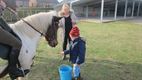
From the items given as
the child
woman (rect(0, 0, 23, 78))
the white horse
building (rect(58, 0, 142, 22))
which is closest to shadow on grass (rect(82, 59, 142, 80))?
the child

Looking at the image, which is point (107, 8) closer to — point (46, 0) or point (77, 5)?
point (77, 5)

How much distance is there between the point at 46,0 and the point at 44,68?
40389 millimetres

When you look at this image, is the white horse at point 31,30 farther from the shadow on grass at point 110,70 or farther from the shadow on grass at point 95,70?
the shadow on grass at point 110,70

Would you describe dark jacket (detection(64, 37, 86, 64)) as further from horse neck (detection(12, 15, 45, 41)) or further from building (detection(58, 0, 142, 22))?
building (detection(58, 0, 142, 22))

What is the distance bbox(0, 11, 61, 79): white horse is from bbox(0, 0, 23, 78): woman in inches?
4.7

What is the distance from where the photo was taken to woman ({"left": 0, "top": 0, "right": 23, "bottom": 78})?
9.75 ft

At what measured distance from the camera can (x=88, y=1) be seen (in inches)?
1001

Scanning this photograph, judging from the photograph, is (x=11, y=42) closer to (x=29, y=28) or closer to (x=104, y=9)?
(x=29, y=28)

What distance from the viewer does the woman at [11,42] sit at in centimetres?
297

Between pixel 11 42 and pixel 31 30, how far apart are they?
523 mm

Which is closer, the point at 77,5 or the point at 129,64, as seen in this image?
the point at 129,64

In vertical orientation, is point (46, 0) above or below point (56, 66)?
above

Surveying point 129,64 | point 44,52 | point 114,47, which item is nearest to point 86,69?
point 129,64

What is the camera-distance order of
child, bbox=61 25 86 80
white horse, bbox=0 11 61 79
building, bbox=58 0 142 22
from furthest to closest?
building, bbox=58 0 142 22 → child, bbox=61 25 86 80 → white horse, bbox=0 11 61 79
